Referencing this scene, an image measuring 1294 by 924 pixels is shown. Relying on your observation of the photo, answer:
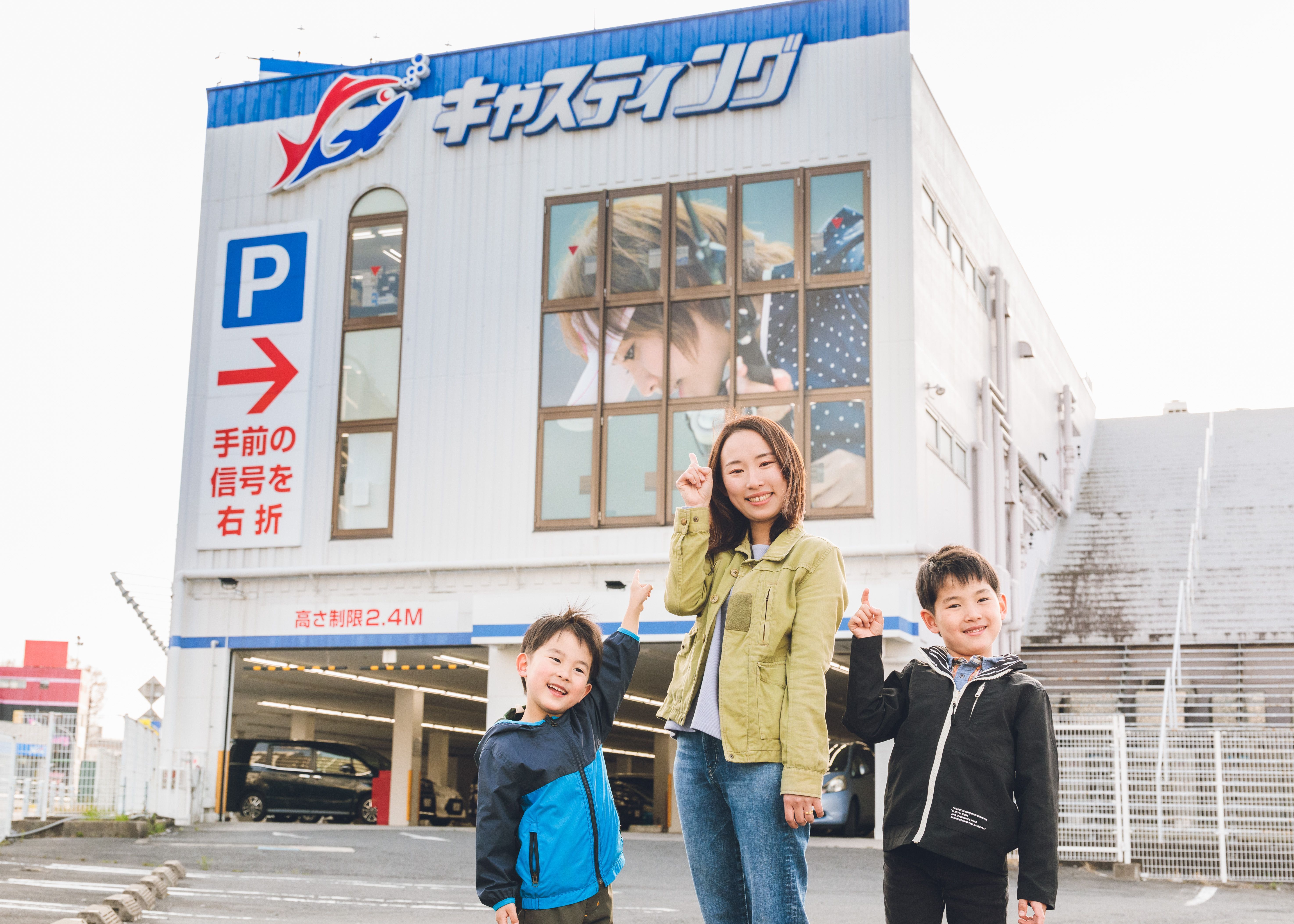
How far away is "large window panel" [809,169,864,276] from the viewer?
1998cm

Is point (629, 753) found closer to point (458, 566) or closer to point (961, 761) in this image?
point (458, 566)

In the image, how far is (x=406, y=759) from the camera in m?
25.4

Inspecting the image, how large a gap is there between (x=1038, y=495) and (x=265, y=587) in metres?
17.6

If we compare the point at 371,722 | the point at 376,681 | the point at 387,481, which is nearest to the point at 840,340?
the point at 387,481

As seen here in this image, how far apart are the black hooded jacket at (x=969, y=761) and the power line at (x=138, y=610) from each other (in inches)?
907

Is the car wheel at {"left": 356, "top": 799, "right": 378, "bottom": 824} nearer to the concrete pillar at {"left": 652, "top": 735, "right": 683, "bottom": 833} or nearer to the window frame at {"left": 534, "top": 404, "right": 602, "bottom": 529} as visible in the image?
the concrete pillar at {"left": 652, "top": 735, "right": 683, "bottom": 833}

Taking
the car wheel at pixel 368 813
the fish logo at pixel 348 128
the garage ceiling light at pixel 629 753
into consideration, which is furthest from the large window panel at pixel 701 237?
the garage ceiling light at pixel 629 753

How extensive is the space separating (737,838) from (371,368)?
19410 millimetres

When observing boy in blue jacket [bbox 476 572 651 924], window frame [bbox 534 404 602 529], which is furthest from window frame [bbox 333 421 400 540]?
boy in blue jacket [bbox 476 572 651 924]

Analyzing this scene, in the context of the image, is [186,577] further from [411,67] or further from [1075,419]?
[1075,419]

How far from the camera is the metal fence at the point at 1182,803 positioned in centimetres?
1373

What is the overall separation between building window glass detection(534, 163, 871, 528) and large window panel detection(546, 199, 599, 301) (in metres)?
0.03

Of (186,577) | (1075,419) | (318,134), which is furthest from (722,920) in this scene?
(1075,419)

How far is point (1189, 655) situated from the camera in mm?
23031
